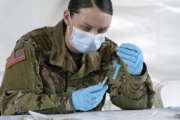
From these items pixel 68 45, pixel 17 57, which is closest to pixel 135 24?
pixel 68 45

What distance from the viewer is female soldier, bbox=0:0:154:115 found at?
1.50m

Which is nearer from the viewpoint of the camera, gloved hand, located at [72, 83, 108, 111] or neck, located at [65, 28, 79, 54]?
gloved hand, located at [72, 83, 108, 111]

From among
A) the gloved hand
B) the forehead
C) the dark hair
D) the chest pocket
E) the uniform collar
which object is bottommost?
the gloved hand

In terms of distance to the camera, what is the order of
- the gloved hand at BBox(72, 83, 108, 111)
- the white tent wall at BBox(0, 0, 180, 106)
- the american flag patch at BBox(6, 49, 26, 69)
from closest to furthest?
the gloved hand at BBox(72, 83, 108, 111) < the american flag patch at BBox(6, 49, 26, 69) < the white tent wall at BBox(0, 0, 180, 106)

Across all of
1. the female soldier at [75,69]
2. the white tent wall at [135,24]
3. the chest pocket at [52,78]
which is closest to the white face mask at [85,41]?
the female soldier at [75,69]

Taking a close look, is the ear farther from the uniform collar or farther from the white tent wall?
the white tent wall

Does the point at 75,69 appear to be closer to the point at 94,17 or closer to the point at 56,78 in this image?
the point at 56,78

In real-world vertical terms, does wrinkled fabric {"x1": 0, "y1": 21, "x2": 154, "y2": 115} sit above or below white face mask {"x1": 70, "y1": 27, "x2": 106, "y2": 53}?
below

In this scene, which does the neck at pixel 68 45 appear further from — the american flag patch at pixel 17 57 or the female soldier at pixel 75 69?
the american flag patch at pixel 17 57

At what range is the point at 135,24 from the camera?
218cm

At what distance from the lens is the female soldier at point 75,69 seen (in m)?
1.50

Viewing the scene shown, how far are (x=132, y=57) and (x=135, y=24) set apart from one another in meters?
0.67

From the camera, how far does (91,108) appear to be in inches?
60.2

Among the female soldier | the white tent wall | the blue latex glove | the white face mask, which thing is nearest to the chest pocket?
the female soldier
